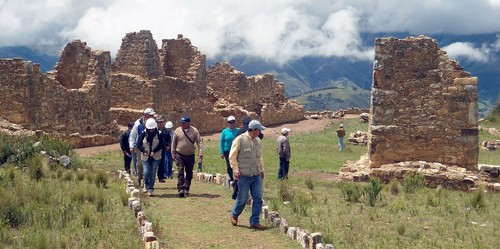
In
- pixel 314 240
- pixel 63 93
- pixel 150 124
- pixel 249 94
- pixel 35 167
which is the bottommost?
pixel 314 240

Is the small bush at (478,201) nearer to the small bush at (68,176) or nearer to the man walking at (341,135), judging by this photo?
the small bush at (68,176)

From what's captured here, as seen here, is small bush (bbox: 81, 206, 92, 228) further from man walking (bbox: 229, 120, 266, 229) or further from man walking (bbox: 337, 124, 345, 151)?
man walking (bbox: 337, 124, 345, 151)

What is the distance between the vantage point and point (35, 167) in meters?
14.2

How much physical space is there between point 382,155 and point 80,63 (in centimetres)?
1612

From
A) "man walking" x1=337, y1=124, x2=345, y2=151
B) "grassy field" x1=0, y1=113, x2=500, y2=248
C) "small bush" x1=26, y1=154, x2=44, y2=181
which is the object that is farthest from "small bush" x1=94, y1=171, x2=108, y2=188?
"man walking" x1=337, y1=124, x2=345, y2=151

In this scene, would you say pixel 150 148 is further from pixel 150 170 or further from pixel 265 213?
pixel 265 213

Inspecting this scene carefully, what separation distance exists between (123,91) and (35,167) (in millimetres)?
17562

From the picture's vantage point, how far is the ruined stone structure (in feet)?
76.3

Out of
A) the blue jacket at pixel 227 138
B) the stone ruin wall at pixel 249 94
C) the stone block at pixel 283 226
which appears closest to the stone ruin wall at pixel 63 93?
the blue jacket at pixel 227 138

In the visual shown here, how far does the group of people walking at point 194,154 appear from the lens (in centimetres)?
1062

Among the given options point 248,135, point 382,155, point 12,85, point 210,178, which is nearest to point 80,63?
point 12,85

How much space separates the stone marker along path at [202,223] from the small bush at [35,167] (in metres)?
2.73

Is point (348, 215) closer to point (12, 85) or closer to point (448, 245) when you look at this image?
point (448, 245)

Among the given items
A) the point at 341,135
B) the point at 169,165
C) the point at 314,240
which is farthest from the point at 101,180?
the point at 341,135
